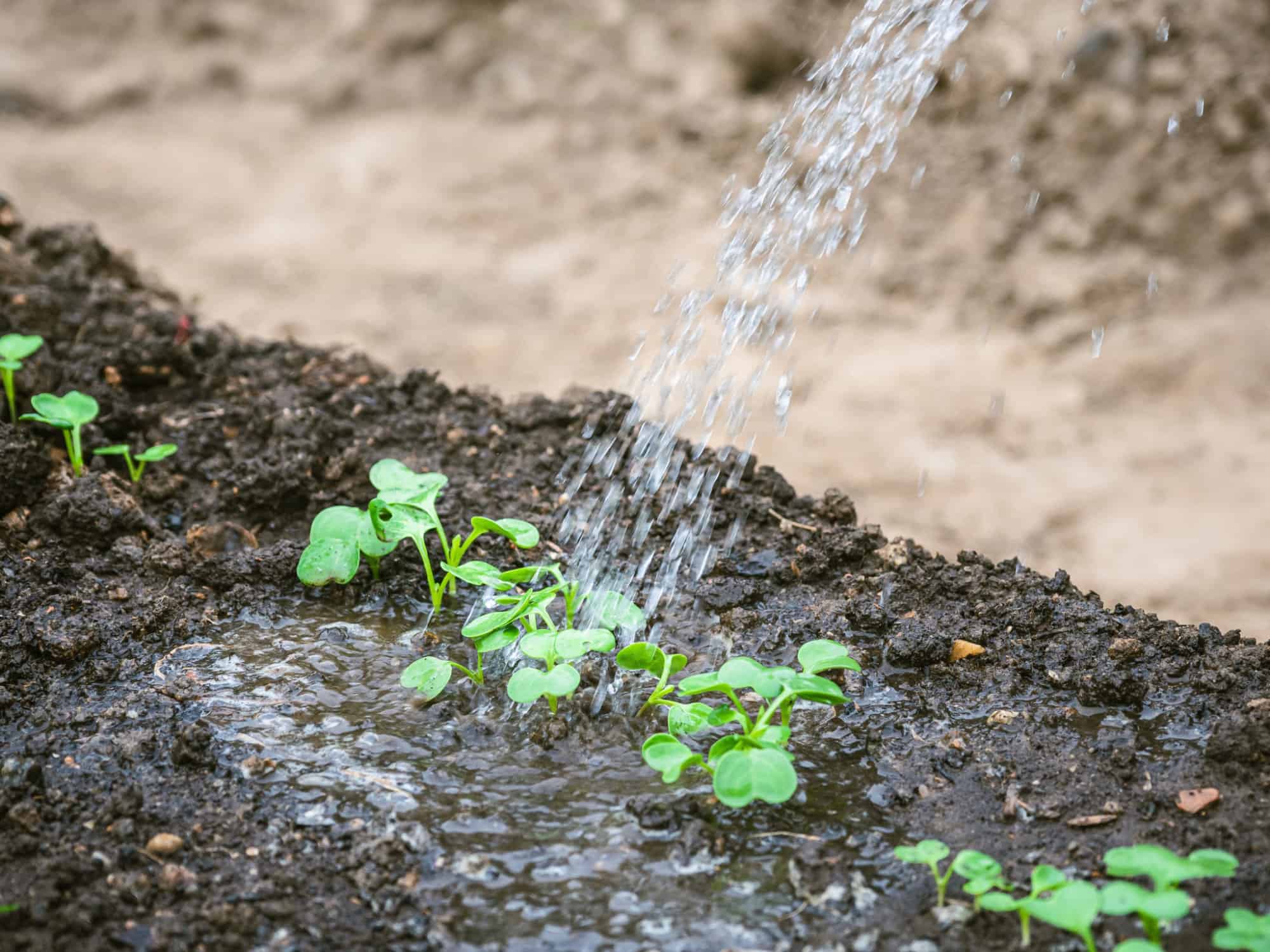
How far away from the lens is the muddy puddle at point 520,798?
139cm

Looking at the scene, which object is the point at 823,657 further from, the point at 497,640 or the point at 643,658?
the point at 497,640

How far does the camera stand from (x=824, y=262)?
4777 millimetres

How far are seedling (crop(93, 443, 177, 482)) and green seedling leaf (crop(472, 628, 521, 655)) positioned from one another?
0.84 metres

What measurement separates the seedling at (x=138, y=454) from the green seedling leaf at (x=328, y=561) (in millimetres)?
454

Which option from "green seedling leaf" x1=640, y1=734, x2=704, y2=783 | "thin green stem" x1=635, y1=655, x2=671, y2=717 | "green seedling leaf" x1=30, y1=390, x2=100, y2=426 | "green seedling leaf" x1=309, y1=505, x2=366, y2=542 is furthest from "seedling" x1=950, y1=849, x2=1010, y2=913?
"green seedling leaf" x1=30, y1=390, x2=100, y2=426

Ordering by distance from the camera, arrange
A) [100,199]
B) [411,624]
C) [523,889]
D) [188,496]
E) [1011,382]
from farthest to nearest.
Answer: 1. [100,199]
2. [1011,382]
3. [188,496]
4. [411,624]
5. [523,889]

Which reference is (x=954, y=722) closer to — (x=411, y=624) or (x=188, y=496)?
(x=411, y=624)

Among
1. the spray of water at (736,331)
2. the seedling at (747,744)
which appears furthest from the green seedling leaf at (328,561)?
the seedling at (747,744)

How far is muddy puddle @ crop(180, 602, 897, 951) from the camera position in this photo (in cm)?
139

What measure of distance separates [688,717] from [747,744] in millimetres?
145

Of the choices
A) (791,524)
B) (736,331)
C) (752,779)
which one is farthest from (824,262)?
(752,779)

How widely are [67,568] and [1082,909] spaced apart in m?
1.71

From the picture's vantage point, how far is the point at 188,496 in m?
2.28

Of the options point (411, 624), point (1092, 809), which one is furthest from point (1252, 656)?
point (411, 624)
